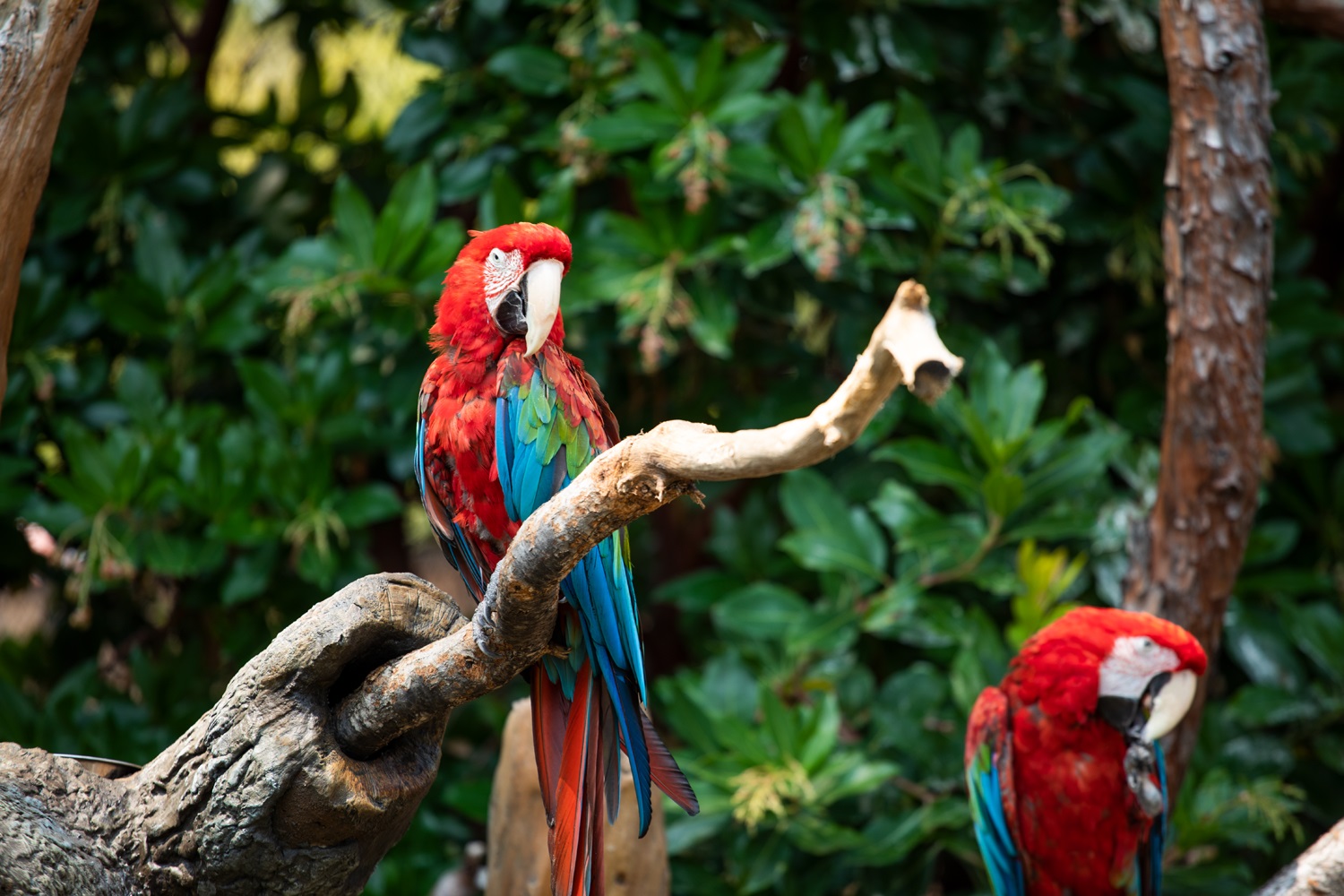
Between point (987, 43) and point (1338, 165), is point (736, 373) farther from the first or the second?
point (1338, 165)

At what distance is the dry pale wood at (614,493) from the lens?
66 centimetres

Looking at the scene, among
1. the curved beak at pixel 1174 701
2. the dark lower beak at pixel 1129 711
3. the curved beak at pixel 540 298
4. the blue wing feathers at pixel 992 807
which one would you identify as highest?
the curved beak at pixel 540 298

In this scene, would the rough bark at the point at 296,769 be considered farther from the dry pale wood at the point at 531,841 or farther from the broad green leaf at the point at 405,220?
the broad green leaf at the point at 405,220

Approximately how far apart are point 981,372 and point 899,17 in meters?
0.70

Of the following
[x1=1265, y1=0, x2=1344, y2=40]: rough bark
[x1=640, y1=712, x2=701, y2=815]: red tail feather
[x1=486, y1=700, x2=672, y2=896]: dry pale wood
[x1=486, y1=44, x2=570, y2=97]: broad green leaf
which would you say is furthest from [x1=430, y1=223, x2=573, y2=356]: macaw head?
[x1=1265, y1=0, x2=1344, y2=40]: rough bark

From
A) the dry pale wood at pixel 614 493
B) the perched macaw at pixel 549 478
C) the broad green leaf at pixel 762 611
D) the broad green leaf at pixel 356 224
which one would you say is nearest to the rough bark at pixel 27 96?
the perched macaw at pixel 549 478

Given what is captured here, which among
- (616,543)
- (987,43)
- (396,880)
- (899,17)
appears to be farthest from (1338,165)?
(396,880)

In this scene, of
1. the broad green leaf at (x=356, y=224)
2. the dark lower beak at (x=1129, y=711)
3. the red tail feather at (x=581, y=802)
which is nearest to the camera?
the red tail feather at (x=581, y=802)

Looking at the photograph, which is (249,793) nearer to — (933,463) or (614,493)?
(614,493)

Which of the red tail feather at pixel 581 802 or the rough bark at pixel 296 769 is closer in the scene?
the rough bark at pixel 296 769

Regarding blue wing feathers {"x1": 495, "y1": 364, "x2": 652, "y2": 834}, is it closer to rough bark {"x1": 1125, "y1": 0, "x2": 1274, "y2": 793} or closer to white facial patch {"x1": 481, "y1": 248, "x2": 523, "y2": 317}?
white facial patch {"x1": 481, "y1": 248, "x2": 523, "y2": 317}

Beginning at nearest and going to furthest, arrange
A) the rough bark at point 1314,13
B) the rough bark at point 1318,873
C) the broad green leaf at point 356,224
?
the rough bark at point 1318,873 → the rough bark at point 1314,13 → the broad green leaf at point 356,224

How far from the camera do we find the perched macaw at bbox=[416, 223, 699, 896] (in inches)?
44.1

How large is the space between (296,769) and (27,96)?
696mm
